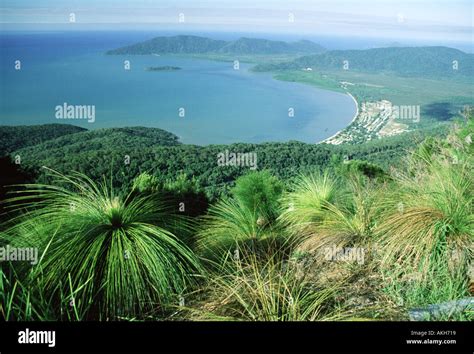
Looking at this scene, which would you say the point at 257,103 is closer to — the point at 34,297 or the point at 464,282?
the point at 464,282

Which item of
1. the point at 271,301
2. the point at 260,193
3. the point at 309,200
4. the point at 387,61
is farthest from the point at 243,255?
the point at 387,61

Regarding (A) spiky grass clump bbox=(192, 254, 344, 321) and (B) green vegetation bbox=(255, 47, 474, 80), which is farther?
(B) green vegetation bbox=(255, 47, 474, 80)

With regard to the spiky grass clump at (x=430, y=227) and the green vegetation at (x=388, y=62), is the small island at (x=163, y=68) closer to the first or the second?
the green vegetation at (x=388, y=62)

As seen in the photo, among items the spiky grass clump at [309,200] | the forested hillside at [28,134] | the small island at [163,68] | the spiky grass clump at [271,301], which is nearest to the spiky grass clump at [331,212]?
the spiky grass clump at [309,200]

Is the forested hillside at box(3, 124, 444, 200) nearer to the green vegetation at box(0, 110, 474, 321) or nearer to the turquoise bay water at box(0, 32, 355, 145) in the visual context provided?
the turquoise bay water at box(0, 32, 355, 145)

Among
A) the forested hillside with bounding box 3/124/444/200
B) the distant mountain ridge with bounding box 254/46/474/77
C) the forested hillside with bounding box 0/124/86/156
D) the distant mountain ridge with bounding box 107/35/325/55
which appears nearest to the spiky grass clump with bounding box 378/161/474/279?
the forested hillside with bounding box 3/124/444/200
